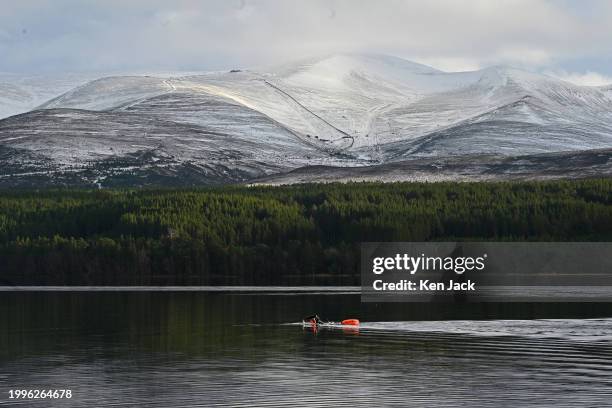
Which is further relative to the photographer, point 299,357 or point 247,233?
point 247,233

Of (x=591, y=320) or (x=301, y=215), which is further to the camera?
(x=301, y=215)

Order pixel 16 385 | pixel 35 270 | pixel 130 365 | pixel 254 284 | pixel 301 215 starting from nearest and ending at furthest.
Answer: pixel 16 385 → pixel 130 365 → pixel 254 284 → pixel 35 270 → pixel 301 215

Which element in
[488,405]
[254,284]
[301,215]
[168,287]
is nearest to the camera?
[488,405]

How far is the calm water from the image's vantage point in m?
62.2

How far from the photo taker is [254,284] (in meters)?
150

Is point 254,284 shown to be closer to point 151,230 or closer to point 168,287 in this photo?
point 168,287

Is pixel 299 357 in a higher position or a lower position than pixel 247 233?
lower

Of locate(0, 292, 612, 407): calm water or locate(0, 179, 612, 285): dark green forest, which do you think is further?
locate(0, 179, 612, 285): dark green forest

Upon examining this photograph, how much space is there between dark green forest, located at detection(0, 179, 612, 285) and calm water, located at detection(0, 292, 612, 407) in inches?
1979

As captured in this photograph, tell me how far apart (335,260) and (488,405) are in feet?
359

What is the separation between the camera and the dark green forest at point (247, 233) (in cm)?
16512

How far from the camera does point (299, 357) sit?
248 ft

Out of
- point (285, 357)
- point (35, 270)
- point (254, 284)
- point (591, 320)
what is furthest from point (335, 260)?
point (285, 357)

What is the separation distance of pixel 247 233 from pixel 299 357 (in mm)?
101964
